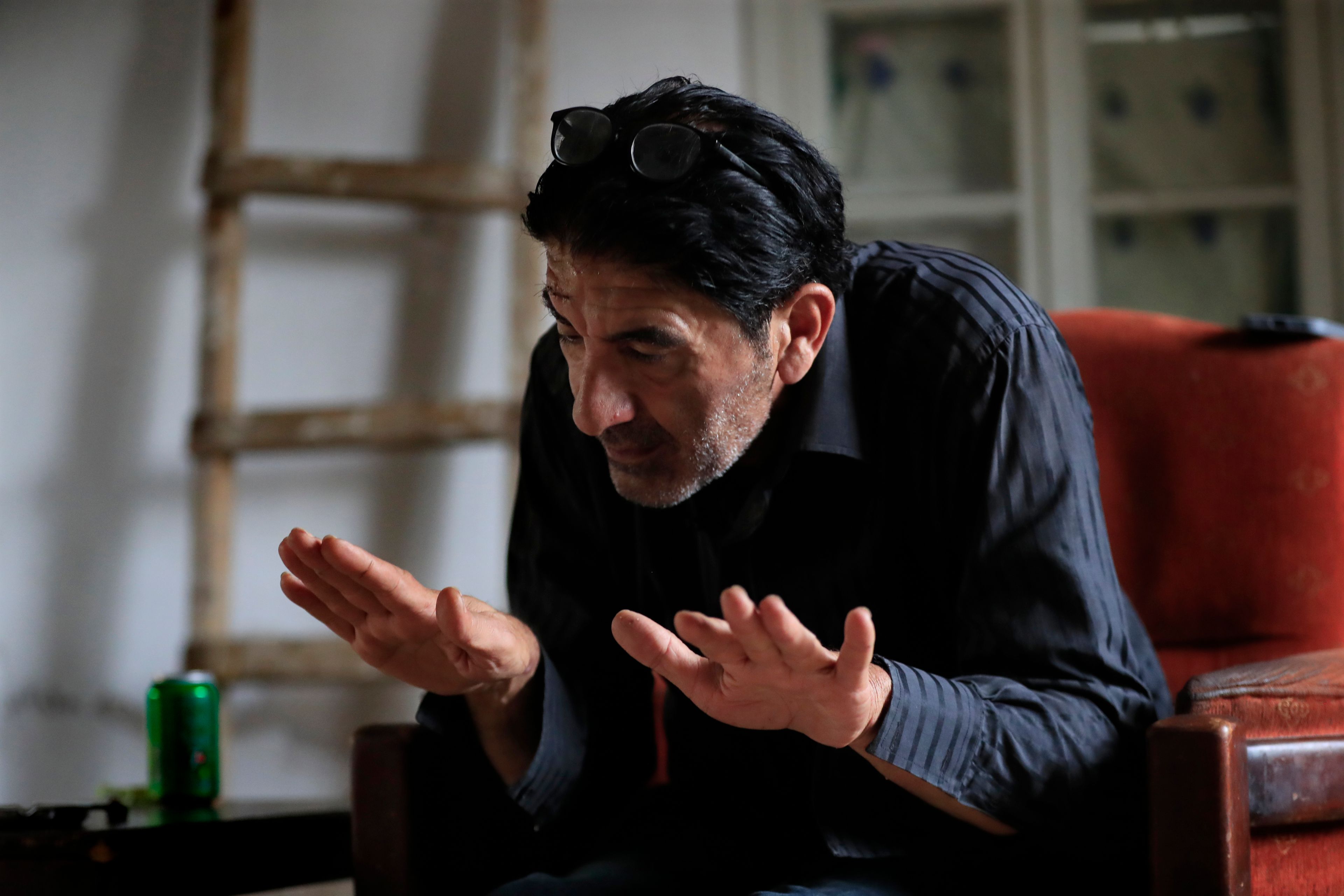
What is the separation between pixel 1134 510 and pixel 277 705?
150 cm

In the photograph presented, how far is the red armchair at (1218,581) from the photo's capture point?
83 centimetres

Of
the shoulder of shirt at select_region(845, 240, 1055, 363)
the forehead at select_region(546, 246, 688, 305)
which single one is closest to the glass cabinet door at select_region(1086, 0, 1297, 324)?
the shoulder of shirt at select_region(845, 240, 1055, 363)

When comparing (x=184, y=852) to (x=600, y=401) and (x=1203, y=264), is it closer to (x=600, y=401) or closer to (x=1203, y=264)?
(x=600, y=401)

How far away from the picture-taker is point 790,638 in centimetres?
68

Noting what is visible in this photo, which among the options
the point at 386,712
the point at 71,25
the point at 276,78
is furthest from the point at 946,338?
the point at 71,25

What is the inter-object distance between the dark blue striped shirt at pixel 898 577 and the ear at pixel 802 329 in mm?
16

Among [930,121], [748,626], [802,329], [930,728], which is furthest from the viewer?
[930,121]

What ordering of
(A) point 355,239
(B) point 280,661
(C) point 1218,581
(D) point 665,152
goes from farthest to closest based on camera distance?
(A) point 355,239 < (B) point 280,661 < (C) point 1218,581 < (D) point 665,152

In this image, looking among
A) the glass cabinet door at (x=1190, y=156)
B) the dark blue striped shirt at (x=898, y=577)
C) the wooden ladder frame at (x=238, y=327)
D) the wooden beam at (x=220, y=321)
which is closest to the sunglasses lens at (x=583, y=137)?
the dark blue striped shirt at (x=898, y=577)

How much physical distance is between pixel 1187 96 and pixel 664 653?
1.95 metres

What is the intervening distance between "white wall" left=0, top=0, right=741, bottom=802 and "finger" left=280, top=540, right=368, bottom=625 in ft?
3.84

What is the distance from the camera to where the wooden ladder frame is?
78.4 inches

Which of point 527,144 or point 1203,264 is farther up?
point 527,144

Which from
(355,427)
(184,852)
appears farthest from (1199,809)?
(355,427)
